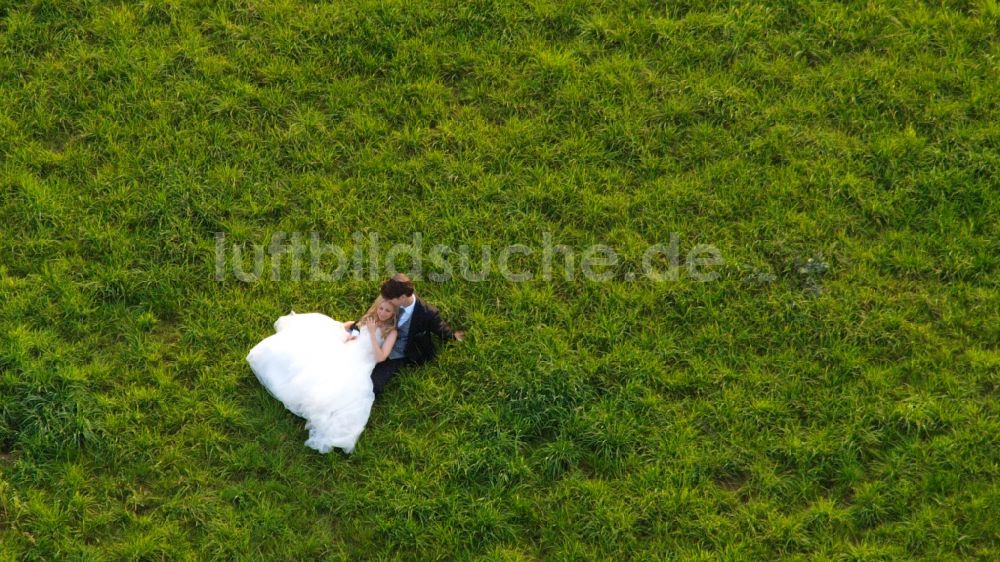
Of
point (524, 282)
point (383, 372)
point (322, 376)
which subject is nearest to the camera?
point (322, 376)

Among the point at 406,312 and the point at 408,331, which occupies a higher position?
the point at 406,312

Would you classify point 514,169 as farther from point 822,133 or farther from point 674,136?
point 822,133

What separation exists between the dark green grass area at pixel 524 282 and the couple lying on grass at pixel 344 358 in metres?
0.20

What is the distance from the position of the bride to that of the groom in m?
0.09

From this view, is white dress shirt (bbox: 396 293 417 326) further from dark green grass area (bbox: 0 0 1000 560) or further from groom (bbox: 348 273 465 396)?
dark green grass area (bbox: 0 0 1000 560)

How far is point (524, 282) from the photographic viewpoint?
9.84 m

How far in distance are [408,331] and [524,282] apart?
1.32 meters

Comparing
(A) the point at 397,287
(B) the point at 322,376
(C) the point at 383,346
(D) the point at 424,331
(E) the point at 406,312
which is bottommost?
(B) the point at 322,376

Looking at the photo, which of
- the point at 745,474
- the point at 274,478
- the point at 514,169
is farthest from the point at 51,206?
the point at 745,474

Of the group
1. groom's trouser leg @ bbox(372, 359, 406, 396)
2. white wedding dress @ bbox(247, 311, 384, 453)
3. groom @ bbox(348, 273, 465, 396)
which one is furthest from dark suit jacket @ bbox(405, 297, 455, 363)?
white wedding dress @ bbox(247, 311, 384, 453)

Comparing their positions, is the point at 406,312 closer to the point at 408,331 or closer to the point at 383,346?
the point at 408,331

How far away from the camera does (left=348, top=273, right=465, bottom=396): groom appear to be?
352 inches

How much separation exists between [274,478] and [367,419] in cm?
93

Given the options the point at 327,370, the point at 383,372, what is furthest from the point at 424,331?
the point at 327,370
